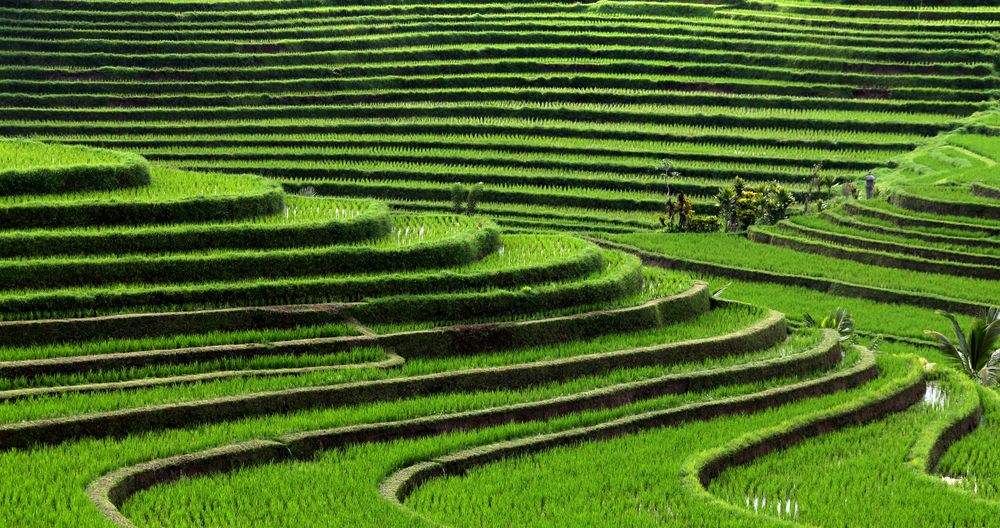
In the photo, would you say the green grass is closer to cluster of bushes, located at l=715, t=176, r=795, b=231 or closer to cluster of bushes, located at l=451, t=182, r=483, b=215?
cluster of bushes, located at l=715, t=176, r=795, b=231

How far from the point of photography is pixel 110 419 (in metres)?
12.1

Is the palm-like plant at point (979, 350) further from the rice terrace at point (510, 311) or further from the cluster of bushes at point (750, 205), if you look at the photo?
the cluster of bushes at point (750, 205)

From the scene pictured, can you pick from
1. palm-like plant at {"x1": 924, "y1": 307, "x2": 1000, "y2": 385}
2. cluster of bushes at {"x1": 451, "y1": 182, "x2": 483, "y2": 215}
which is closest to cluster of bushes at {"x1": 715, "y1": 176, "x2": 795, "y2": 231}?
cluster of bushes at {"x1": 451, "y1": 182, "x2": 483, "y2": 215}

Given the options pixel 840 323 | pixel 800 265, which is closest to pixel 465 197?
pixel 800 265

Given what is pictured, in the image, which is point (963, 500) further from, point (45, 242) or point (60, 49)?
point (60, 49)

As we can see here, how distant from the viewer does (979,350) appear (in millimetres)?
17109

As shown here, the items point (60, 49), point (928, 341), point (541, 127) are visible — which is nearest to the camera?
point (928, 341)

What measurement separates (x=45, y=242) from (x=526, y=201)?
15.1 metres

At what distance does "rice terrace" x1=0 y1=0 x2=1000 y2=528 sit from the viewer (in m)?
11.4

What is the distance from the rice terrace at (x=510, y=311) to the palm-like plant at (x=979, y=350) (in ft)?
0.12

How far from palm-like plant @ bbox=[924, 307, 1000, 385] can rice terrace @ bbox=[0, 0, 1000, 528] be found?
0.04 metres

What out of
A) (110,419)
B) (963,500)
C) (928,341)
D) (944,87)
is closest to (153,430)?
(110,419)

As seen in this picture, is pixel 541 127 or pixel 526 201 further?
pixel 541 127

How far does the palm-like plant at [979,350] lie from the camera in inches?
663
